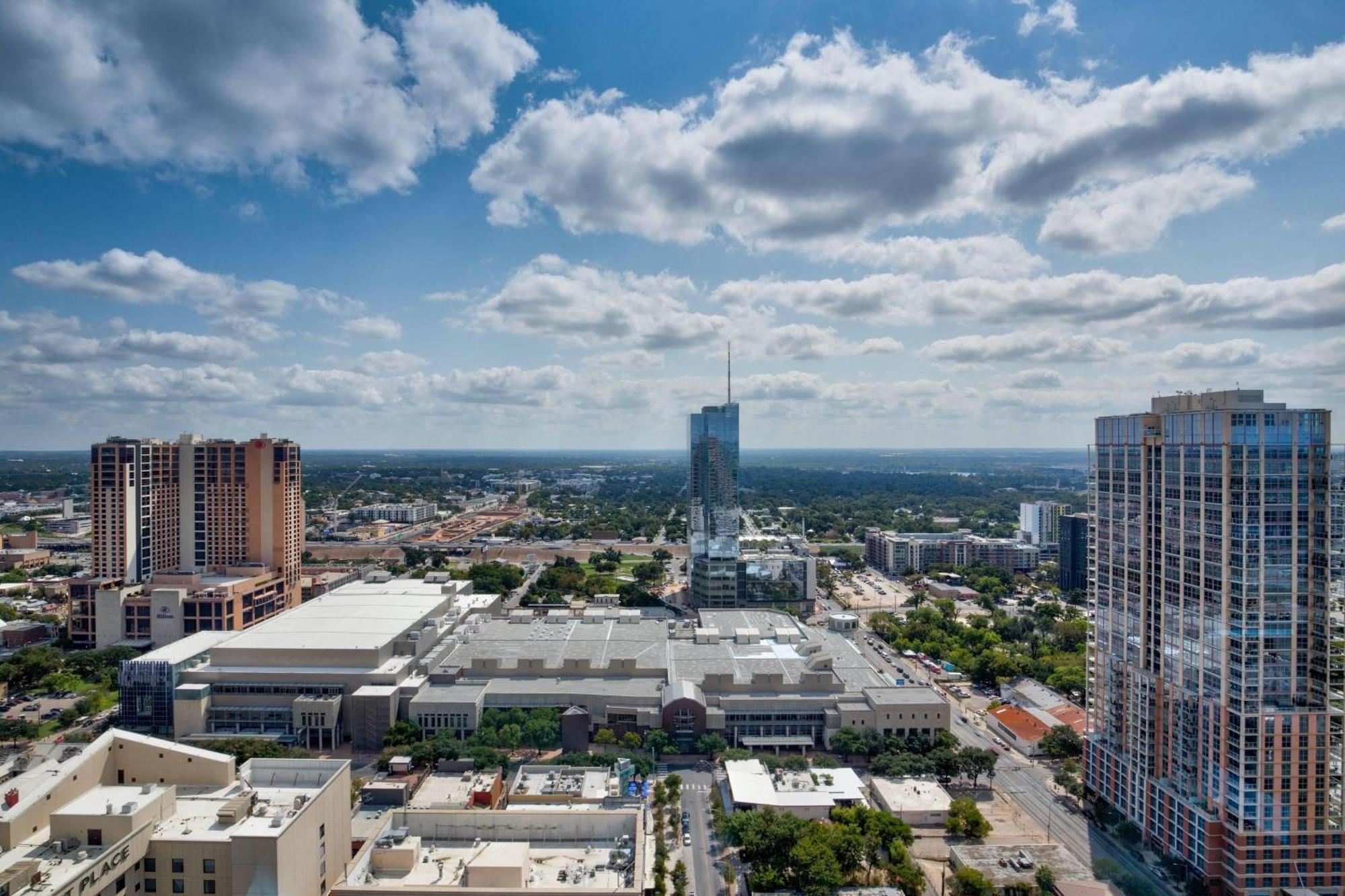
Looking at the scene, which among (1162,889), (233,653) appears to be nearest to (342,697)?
(233,653)

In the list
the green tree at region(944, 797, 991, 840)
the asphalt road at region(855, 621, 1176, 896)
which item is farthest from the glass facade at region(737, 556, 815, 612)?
the green tree at region(944, 797, 991, 840)

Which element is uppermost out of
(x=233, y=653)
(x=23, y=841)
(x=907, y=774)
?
(x=23, y=841)

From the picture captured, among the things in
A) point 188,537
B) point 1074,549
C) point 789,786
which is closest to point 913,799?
point 789,786

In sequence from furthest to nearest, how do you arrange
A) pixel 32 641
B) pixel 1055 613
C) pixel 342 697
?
pixel 1055 613
pixel 32 641
pixel 342 697

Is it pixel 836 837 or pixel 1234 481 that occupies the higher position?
pixel 1234 481

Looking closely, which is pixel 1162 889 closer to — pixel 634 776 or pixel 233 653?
pixel 634 776

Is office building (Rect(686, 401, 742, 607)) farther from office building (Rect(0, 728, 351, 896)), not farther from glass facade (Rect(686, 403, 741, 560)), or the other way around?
office building (Rect(0, 728, 351, 896))

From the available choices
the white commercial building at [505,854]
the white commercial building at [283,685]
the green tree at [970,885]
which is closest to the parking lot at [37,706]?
the white commercial building at [283,685]
